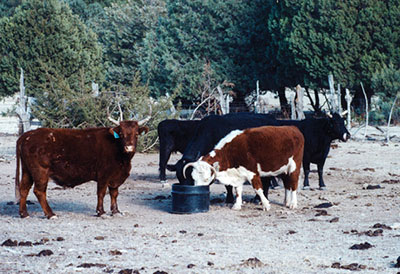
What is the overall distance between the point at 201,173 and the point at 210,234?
6.46ft

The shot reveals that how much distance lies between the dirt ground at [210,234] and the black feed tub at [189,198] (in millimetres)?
166

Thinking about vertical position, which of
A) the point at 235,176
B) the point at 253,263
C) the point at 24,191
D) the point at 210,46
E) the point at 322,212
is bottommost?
the point at 253,263

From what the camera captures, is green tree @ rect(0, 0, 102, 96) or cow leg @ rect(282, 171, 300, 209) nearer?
cow leg @ rect(282, 171, 300, 209)

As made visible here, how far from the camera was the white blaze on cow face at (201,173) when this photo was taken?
35.8 feet

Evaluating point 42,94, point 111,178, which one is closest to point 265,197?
point 111,178

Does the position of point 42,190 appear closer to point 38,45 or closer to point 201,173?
point 201,173

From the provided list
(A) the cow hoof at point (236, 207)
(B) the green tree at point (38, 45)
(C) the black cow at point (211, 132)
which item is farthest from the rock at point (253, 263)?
(B) the green tree at point (38, 45)

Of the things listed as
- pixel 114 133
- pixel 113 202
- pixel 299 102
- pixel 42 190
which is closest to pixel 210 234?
pixel 113 202

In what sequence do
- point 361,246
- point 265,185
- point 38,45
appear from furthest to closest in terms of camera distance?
point 38,45 < point 265,185 < point 361,246

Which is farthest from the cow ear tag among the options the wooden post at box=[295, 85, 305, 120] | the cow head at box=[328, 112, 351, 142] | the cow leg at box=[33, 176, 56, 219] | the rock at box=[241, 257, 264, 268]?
the wooden post at box=[295, 85, 305, 120]

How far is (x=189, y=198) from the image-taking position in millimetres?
10750

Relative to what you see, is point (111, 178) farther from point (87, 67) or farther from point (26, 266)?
point (87, 67)

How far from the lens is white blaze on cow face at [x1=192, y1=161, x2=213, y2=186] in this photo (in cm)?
1092

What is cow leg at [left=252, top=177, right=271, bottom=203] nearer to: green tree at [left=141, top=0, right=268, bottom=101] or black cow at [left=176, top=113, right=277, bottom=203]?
black cow at [left=176, top=113, right=277, bottom=203]
